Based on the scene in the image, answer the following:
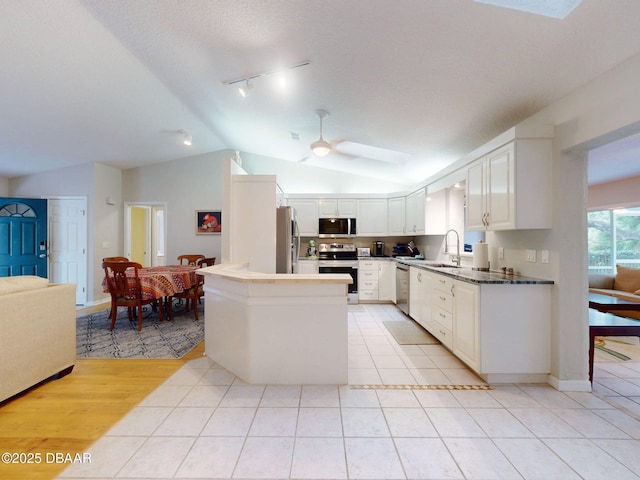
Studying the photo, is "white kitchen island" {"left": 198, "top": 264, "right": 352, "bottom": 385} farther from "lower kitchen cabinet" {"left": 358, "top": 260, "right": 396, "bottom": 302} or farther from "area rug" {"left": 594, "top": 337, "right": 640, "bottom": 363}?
"lower kitchen cabinet" {"left": 358, "top": 260, "right": 396, "bottom": 302}

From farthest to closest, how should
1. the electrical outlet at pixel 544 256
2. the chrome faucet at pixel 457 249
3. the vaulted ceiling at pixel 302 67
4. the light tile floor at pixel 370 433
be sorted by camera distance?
the chrome faucet at pixel 457 249, the electrical outlet at pixel 544 256, the vaulted ceiling at pixel 302 67, the light tile floor at pixel 370 433

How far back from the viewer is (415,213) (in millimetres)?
4777

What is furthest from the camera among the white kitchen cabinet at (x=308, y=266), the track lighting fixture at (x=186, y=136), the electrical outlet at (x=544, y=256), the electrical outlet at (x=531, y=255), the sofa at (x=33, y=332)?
the white kitchen cabinet at (x=308, y=266)

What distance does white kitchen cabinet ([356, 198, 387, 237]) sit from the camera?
18.0 feet

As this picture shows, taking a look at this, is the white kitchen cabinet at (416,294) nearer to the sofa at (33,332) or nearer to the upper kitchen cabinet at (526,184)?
the upper kitchen cabinet at (526,184)

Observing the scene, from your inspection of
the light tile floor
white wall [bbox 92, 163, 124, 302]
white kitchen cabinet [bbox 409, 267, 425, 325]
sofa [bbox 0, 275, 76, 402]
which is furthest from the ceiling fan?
white wall [bbox 92, 163, 124, 302]

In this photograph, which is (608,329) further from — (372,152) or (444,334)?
(372,152)

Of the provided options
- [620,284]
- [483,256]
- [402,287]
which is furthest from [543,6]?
[620,284]

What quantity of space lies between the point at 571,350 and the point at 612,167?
3.33 m

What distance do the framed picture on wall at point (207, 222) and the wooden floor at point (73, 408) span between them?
11.2 ft

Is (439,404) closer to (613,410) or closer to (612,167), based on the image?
(613,410)

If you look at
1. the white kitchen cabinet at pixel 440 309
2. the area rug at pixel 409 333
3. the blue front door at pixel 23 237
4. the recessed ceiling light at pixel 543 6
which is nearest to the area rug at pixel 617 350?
the white kitchen cabinet at pixel 440 309

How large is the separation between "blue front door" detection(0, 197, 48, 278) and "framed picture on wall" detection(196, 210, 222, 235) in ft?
8.44

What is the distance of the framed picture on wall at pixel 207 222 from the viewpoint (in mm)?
5883
